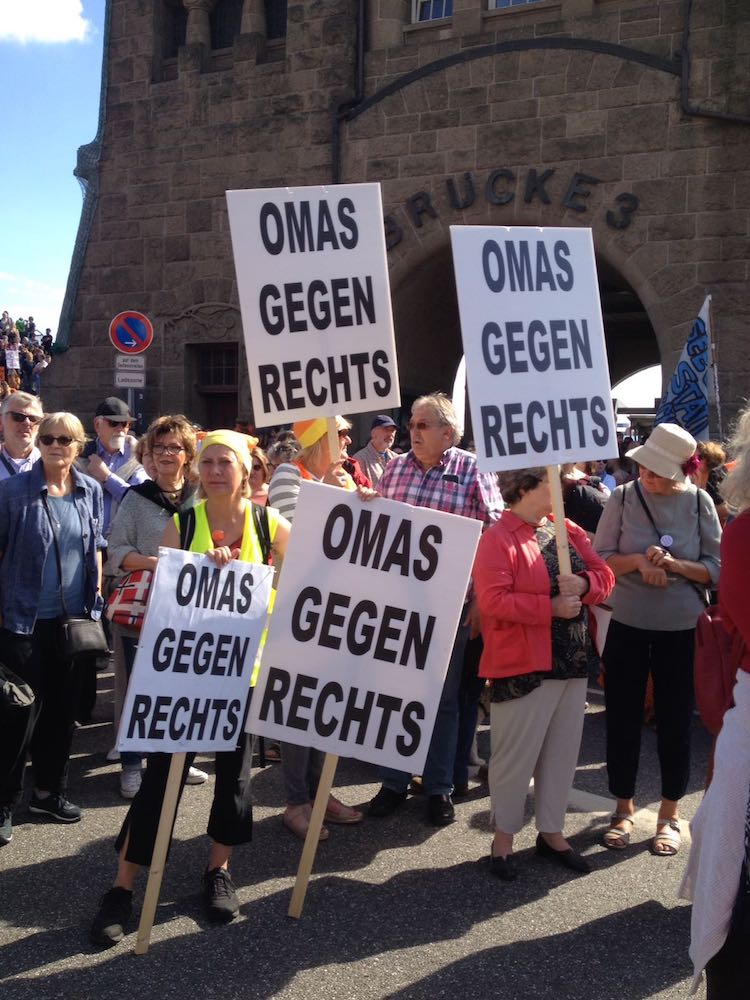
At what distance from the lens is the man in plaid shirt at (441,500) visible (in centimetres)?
480

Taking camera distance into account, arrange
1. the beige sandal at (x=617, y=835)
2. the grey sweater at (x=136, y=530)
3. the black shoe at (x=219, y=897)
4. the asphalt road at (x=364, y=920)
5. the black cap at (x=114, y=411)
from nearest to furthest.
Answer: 1. the asphalt road at (x=364, y=920)
2. the black shoe at (x=219, y=897)
3. the beige sandal at (x=617, y=835)
4. the grey sweater at (x=136, y=530)
5. the black cap at (x=114, y=411)

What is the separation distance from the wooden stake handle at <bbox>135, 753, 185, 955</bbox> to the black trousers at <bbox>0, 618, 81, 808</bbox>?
1226 mm

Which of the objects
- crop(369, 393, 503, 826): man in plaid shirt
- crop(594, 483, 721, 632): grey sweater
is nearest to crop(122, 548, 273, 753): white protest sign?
crop(369, 393, 503, 826): man in plaid shirt

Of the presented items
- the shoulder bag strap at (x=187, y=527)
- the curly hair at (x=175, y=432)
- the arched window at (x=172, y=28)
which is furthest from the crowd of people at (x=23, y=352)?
the shoulder bag strap at (x=187, y=527)

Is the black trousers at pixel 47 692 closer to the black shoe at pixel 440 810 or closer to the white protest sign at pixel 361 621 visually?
the white protest sign at pixel 361 621

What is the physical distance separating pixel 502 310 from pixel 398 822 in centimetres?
249

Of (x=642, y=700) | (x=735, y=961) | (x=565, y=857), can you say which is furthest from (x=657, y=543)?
(x=735, y=961)

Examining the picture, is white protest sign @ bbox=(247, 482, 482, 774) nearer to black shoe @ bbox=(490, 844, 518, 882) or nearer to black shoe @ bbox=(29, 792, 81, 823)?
black shoe @ bbox=(490, 844, 518, 882)

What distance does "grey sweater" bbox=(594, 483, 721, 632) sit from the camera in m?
4.50

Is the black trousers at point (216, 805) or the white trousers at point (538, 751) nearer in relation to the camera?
the black trousers at point (216, 805)

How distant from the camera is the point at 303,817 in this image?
4543 millimetres

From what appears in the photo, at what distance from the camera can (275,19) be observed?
14.7 m

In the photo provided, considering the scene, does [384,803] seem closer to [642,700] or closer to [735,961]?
[642,700]

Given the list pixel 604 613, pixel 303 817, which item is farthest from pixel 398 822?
pixel 604 613
